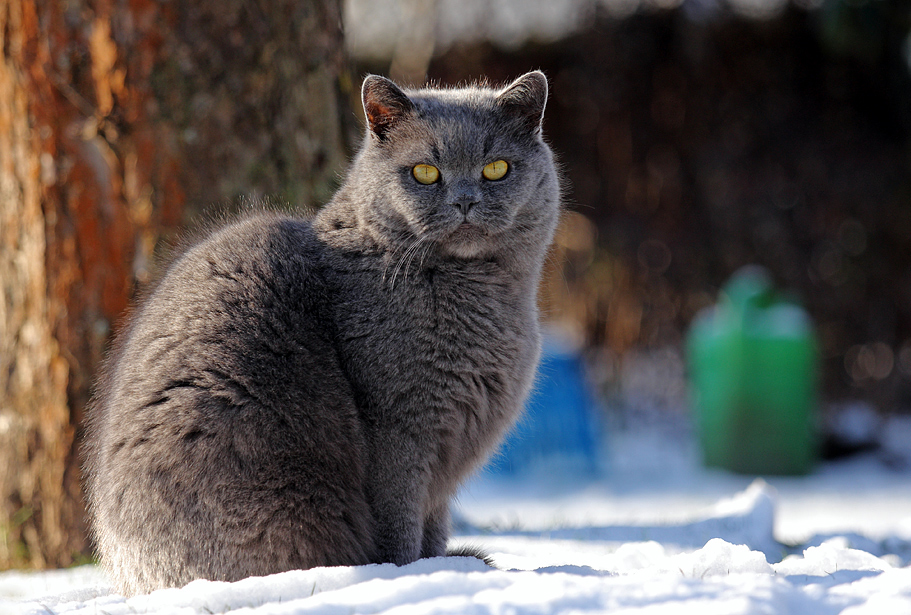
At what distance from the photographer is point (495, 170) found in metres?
1.99

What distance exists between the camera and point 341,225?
6.82 ft

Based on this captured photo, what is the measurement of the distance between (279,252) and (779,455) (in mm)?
4123

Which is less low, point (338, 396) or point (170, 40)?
point (170, 40)

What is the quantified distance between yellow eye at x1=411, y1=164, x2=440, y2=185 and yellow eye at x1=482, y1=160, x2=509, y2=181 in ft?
0.41

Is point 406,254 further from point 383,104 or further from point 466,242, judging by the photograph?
point 383,104

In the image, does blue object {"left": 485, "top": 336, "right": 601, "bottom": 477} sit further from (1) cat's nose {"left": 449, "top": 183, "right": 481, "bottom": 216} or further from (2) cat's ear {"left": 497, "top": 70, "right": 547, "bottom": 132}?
(1) cat's nose {"left": 449, "top": 183, "right": 481, "bottom": 216}

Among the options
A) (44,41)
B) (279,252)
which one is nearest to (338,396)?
(279,252)

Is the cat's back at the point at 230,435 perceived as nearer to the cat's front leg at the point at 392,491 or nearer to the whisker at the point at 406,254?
the cat's front leg at the point at 392,491

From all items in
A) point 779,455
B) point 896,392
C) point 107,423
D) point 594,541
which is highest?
point 896,392

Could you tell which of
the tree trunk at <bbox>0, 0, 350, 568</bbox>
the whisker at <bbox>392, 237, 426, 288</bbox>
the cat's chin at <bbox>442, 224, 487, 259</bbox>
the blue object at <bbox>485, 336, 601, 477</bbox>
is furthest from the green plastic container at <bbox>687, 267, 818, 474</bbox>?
the whisker at <bbox>392, 237, 426, 288</bbox>

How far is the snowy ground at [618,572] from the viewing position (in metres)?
1.40

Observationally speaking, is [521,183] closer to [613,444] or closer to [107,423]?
[107,423]

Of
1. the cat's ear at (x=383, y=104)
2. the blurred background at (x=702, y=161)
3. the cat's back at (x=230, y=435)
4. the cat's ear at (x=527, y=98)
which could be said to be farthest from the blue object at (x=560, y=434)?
the cat's back at (x=230, y=435)

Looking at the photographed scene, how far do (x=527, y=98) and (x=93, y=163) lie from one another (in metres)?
1.53
